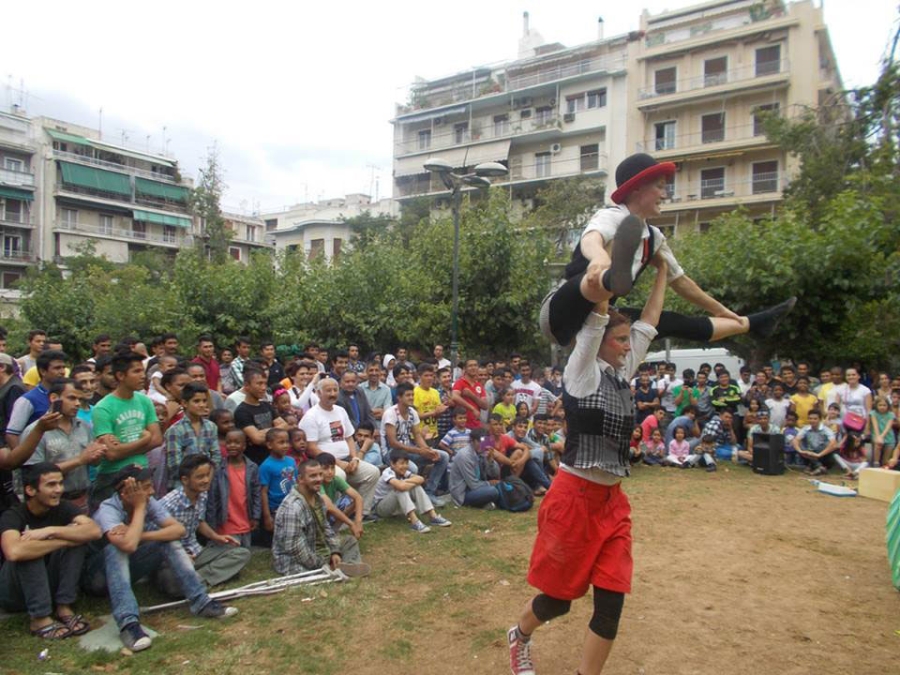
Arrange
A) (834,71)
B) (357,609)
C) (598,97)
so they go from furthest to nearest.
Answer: (598,97)
(834,71)
(357,609)

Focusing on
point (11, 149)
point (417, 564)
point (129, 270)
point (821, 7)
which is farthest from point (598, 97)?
point (11, 149)

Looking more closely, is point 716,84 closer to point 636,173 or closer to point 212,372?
point 212,372

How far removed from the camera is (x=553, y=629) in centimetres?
420

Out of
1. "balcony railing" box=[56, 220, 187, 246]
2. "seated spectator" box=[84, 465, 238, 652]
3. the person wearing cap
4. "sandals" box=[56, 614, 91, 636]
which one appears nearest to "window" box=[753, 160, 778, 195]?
the person wearing cap

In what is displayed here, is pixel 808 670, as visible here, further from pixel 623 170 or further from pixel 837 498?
pixel 837 498

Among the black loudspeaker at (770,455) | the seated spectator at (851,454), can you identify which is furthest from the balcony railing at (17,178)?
the seated spectator at (851,454)

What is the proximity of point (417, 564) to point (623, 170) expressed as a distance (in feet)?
12.8

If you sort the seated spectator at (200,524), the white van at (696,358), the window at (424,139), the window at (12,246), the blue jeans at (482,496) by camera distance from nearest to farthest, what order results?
the seated spectator at (200,524), the blue jeans at (482,496), the white van at (696,358), the window at (424,139), the window at (12,246)

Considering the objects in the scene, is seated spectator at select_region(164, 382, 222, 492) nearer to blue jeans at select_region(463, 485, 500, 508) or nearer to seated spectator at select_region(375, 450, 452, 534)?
seated spectator at select_region(375, 450, 452, 534)

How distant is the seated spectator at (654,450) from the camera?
10733mm

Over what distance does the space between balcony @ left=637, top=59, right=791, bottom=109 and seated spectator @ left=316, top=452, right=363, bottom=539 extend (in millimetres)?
29429

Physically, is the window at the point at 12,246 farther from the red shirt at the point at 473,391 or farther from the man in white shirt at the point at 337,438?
the man in white shirt at the point at 337,438

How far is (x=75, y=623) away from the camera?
165 inches

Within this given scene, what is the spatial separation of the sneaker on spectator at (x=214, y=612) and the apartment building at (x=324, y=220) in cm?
3445
